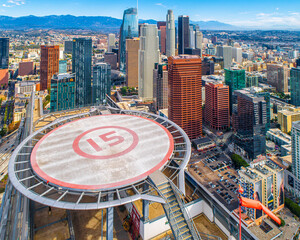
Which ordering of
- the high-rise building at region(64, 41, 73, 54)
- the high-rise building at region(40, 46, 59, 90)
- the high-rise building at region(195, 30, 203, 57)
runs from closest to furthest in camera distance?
the high-rise building at region(40, 46, 59, 90)
the high-rise building at region(64, 41, 73, 54)
the high-rise building at region(195, 30, 203, 57)

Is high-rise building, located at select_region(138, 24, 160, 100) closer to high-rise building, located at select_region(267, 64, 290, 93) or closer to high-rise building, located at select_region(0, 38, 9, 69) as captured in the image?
high-rise building, located at select_region(267, 64, 290, 93)

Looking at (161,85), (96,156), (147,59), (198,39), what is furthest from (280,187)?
(198,39)

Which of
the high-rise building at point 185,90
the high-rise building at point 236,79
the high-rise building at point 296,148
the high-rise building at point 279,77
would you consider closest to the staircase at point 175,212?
the high-rise building at point 296,148

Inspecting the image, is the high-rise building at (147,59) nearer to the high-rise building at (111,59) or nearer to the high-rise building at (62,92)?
the high-rise building at (62,92)

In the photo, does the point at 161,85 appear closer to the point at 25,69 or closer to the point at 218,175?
the point at 218,175

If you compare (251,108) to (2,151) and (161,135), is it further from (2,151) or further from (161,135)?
(2,151)

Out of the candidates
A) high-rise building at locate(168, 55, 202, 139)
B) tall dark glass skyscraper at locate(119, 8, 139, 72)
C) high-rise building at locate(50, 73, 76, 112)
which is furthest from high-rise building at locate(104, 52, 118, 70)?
high-rise building at locate(168, 55, 202, 139)
